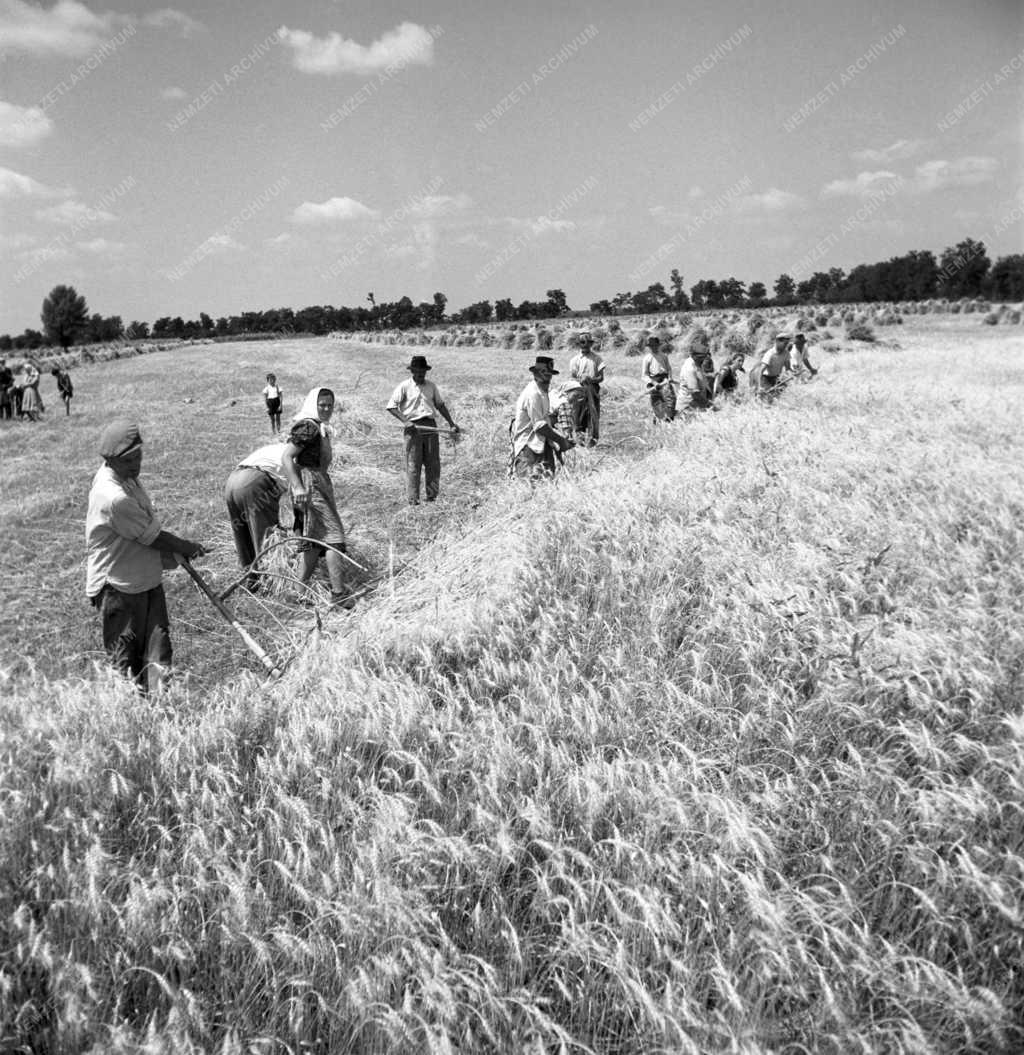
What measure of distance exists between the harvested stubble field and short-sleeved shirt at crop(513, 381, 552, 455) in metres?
2.68

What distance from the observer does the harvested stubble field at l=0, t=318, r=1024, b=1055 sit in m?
1.94

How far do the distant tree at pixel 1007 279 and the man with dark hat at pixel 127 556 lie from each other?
183ft

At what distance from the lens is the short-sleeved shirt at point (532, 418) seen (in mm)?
7910

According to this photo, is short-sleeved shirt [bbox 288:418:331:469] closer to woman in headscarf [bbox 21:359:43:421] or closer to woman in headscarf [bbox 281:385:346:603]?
woman in headscarf [bbox 281:385:346:603]

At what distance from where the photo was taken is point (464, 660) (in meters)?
3.88

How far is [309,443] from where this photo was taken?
596 centimetres

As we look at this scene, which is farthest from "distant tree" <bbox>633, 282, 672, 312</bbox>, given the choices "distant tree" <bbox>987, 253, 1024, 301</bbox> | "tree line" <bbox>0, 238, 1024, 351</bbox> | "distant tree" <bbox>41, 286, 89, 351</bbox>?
"distant tree" <bbox>41, 286, 89, 351</bbox>

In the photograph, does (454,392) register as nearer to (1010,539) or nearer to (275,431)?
(275,431)

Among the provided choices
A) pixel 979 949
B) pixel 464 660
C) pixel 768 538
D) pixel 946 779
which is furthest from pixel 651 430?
pixel 979 949

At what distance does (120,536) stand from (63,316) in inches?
4313

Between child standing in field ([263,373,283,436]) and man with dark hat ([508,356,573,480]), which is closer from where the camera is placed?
man with dark hat ([508,356,573,480])

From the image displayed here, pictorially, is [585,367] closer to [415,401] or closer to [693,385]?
[693,385]

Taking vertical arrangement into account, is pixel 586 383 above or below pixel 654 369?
below

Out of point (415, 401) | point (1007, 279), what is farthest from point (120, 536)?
point (1007, 279)
